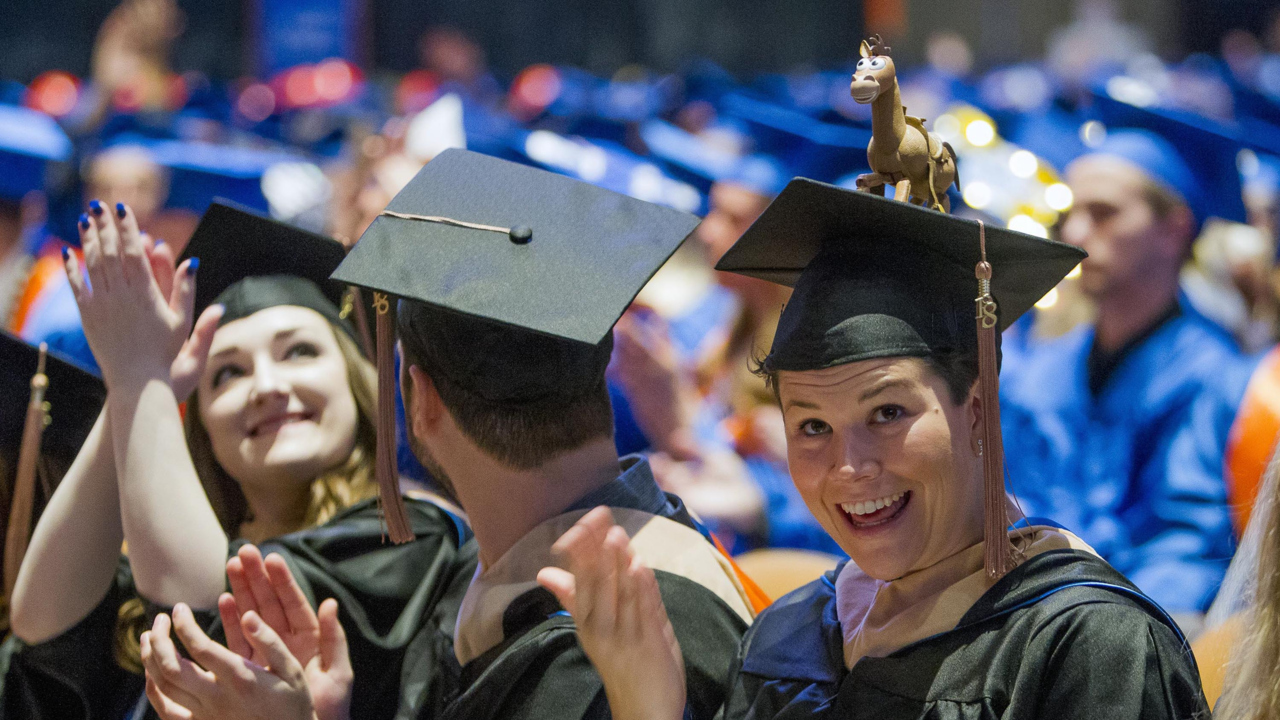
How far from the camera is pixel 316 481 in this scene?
2527 mm

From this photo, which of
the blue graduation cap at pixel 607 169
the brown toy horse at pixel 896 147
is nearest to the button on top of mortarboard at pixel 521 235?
the brown toy horse at pixel 896 147

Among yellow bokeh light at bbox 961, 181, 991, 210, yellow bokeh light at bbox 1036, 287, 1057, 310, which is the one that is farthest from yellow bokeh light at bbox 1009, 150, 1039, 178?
yellow bokeh light at bbox 1036, 287, 1057, 310

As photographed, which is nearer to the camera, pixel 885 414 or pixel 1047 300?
pixel 885 414

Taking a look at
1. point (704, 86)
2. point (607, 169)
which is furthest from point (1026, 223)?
point (704, 86)

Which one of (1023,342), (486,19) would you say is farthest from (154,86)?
(1023,342)

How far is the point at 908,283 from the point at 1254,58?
903 cm

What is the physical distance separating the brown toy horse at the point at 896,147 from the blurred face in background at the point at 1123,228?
2.62 metres

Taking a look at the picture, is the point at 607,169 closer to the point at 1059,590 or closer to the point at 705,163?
the point at 705,163

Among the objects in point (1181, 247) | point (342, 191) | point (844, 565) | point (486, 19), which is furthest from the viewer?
point (486, 19)

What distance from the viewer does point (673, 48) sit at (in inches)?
533

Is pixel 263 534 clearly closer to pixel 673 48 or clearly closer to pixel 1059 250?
pixel 1059 250

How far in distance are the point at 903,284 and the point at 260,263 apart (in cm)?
155

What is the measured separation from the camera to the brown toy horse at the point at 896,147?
64.5 inches

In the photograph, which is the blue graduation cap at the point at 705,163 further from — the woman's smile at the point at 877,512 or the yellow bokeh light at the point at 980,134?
the woman's smile at the point at 877,512
